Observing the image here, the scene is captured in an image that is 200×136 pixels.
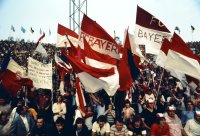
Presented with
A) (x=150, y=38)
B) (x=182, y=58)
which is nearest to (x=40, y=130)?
(x=182, y=58)

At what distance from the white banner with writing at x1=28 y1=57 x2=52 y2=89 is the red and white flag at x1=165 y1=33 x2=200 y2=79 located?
3.86 meters

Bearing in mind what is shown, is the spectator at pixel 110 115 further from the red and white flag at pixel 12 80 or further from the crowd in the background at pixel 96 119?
the red and white flag at pixel 12 80

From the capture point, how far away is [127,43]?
11648 mm

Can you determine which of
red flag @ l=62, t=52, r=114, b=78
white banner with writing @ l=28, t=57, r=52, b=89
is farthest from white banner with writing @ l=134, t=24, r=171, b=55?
white banner with writing @ l=28, t=57, r=52, b=89

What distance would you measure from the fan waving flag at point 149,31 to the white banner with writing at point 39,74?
3.13 m

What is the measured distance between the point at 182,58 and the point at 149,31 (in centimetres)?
192

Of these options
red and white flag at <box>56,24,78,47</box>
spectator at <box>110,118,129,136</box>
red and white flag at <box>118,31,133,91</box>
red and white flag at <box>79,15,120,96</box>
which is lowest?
spectator at <box>110,118,129,136</box>

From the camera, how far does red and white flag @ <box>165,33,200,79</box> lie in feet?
37.3

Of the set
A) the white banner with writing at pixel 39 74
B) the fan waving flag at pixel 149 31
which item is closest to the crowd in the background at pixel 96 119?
the white banner with writing at pixel 39 74

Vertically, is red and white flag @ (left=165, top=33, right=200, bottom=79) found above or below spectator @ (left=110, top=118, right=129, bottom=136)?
above

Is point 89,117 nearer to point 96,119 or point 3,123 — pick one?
point 96,119

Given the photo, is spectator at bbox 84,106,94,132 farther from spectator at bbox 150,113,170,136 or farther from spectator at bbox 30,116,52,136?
spectator at bbox 150,113,170,136

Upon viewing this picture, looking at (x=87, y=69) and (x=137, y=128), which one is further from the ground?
(x=87, y=69)

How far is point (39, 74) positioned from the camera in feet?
41.7
